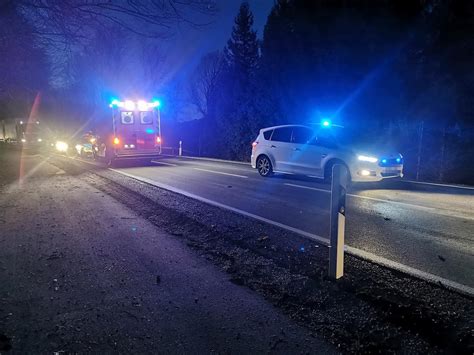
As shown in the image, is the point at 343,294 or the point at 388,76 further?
the point at 388,76

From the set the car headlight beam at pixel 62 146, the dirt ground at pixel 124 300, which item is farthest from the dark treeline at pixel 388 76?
the car headlight beam at pixel 62 146

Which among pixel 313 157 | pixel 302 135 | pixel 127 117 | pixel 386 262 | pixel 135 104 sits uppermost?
pixel 135 104

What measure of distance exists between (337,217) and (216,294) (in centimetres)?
151

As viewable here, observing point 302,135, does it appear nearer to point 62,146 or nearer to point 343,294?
point 343,294

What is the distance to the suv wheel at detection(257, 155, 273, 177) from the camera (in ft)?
40.8

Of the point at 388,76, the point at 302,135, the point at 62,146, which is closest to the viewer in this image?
the point at 302,135

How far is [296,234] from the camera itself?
5.38 m

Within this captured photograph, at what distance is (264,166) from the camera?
41.4 feet

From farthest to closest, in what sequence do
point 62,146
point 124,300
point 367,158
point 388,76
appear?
point 62,146, point 388,76, point 367,158, point 124,300

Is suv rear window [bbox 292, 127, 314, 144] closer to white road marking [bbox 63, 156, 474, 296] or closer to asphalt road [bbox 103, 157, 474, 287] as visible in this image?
asphalt road [bbox 103, 157, 474, 287]

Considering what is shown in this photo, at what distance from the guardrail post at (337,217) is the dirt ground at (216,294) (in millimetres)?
160

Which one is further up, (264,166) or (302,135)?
(302,135)

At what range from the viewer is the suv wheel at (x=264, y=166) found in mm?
12430

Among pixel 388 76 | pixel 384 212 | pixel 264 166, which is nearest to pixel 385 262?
pixel 384 212
